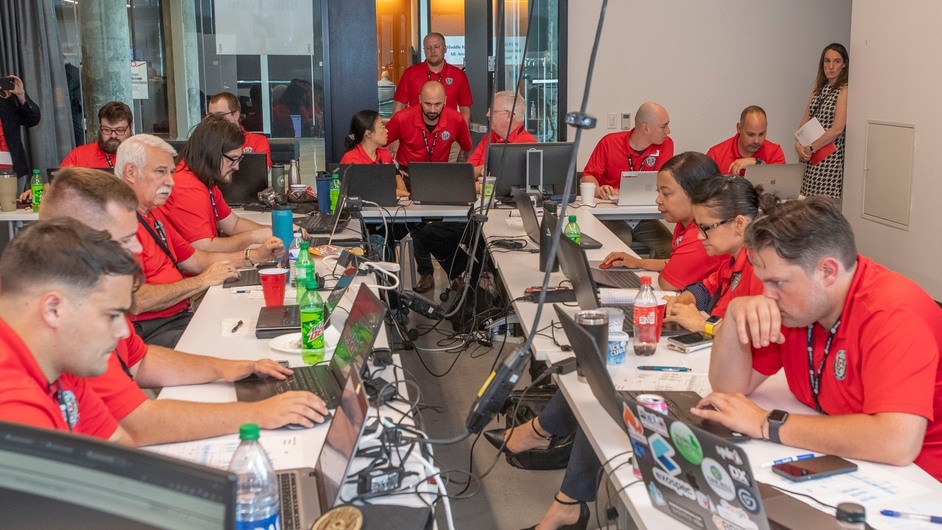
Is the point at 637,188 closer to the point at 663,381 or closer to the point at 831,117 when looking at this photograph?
the point at 831,117

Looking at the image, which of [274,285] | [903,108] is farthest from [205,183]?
[903,108]

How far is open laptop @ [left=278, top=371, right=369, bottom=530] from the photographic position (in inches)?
65.8

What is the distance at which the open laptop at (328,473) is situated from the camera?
167 centimetres

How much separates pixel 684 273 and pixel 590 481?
1.06 meters

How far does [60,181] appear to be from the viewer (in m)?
2.56

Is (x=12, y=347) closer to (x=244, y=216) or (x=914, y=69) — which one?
(x=244, y=216)

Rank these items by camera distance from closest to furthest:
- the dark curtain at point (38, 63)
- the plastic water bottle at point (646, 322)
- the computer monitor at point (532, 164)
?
the plastic water bottle at point (646, 322) → the computer monitor at point (532, 164) → the dark curtain at point (38, 63)

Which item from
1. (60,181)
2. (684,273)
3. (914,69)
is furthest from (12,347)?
(914,69)

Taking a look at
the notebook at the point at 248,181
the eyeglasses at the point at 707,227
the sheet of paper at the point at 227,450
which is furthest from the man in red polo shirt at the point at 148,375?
the notebook at the point at 248,181

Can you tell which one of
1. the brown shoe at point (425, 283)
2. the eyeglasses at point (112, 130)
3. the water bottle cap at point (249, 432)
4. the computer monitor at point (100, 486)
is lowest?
the brown shoe at point (425, 283)

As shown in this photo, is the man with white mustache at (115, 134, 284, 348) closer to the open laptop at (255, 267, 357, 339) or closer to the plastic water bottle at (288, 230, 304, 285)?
the plastic water bottle at (288, 230, 304, 285)

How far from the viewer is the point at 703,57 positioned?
7832 millimetres

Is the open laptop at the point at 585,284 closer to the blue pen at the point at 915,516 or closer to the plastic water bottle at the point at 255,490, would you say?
the blue pen at the point at 915,516

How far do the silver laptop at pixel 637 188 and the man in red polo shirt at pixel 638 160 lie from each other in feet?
0.58
